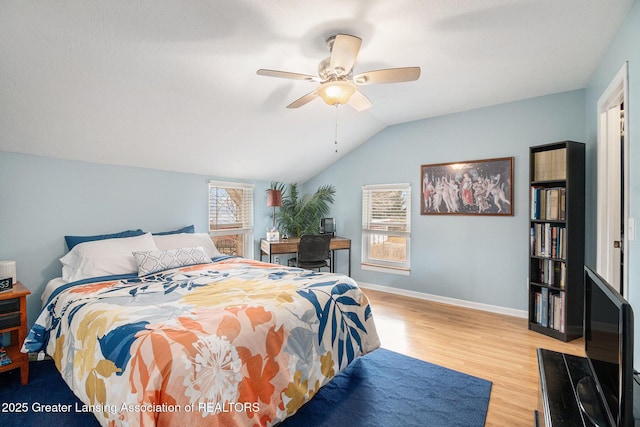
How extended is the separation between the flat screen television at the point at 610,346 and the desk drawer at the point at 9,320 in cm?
324

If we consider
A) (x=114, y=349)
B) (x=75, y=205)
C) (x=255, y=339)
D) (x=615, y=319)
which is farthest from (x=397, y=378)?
(x=75, y=205)

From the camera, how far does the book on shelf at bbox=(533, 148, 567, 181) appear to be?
293 cm

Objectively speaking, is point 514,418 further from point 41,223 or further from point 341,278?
point 41,223

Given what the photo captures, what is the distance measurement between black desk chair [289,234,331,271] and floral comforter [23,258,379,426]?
1.60 meters

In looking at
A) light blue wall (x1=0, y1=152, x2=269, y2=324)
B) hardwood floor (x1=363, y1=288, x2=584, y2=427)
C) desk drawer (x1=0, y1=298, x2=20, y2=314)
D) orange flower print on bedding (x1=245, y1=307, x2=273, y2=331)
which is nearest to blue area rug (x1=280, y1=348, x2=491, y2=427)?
hardwood floor (x1=363, y1=288, x2=584, y2=427)

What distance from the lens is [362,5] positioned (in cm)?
182

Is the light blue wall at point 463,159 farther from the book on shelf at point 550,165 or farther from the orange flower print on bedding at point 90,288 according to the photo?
the orange flower print on bedding at point 90,288

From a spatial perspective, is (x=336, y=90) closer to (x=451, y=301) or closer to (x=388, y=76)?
(x=388, y=76)

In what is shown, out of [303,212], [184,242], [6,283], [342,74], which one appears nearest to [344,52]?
[342,74]

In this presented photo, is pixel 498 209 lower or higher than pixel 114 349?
higher

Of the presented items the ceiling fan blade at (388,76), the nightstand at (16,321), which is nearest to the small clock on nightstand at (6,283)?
the nightstand at (16,321)

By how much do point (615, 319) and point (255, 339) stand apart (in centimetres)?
147

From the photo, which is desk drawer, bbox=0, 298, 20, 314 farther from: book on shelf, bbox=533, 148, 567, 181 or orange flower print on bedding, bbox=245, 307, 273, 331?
book on shelf, bbox=533, 148, 567, 181

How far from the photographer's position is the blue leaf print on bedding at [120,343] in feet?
4.42
